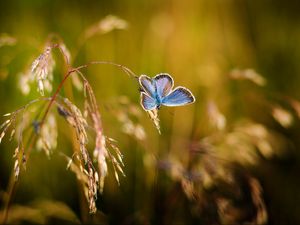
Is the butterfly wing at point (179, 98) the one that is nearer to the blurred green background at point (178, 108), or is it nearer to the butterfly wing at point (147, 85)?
the butterfly wing at point (147, 85)

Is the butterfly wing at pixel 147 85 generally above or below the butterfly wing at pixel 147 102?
above

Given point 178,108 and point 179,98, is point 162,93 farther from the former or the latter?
point 178,108

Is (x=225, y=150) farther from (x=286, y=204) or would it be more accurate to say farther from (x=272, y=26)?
(x=272, y=26)

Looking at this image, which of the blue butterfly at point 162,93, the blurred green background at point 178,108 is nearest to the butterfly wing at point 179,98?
the blue butterfly at point 162,93

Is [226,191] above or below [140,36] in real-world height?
below

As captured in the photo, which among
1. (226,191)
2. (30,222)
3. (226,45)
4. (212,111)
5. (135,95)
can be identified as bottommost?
(226,191)

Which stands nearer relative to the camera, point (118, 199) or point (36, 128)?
point (36, 128)

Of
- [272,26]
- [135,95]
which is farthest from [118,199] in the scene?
[272,26]
